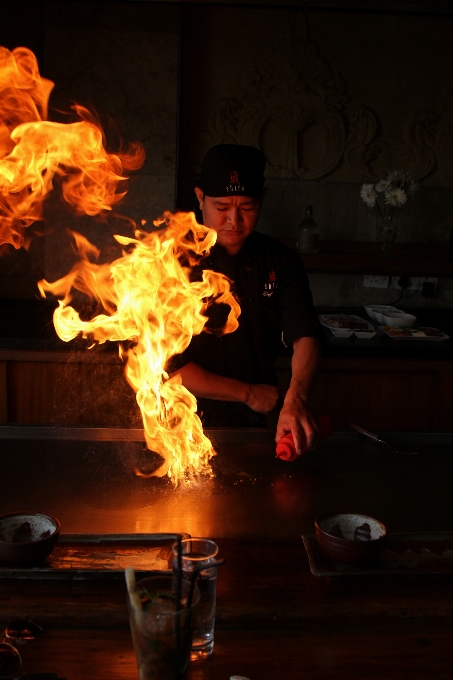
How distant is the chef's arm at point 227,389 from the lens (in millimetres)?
3018

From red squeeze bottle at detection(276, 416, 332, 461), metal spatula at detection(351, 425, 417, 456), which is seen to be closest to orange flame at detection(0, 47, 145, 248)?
red squeeze bottle at detection(276, 416, 332, 461)

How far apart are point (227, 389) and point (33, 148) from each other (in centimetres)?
150

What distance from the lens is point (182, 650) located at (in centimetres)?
133

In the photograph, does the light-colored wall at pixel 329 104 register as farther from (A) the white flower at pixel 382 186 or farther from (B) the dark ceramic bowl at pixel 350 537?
(B) the dark ceramic bowl at pixel 350 537

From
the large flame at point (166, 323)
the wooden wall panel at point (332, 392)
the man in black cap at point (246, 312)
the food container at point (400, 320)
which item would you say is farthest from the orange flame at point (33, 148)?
the food container at point (400, 320)

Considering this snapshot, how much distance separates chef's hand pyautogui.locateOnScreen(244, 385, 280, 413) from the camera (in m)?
3.01

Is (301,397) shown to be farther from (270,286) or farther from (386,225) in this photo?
(386,225)

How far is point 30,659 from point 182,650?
370mm

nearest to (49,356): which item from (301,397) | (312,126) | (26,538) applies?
(301,397)

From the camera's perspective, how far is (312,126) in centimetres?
511

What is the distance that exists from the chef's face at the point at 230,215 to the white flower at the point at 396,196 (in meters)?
2.16

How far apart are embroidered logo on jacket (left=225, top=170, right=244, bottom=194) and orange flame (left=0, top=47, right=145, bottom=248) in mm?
942

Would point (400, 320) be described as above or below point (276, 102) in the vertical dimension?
below

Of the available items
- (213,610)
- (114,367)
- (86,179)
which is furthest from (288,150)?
(213,610)
